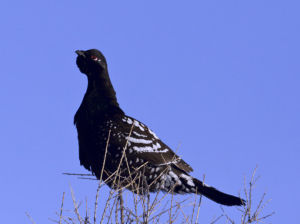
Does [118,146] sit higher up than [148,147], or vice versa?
[148,147]

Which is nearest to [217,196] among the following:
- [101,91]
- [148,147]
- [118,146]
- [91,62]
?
[148,147]

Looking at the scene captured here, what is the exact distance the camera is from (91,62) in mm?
8281

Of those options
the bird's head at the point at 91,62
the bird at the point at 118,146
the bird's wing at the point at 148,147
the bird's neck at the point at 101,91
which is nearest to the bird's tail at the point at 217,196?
the bird at the point at 118,146

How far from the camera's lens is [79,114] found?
7840 mm

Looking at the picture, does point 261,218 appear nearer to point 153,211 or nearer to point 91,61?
point 153,211

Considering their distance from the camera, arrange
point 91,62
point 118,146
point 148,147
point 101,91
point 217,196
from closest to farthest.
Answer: point 118,146 → point 148,147 → point 217,196 → point 101,91 → point 91,62

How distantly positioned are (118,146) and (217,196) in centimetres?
170

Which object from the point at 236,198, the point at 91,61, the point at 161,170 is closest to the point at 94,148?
the point at 161,170

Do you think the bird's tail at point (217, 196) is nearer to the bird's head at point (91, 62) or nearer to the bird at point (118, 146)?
the bird at point (118, 146)

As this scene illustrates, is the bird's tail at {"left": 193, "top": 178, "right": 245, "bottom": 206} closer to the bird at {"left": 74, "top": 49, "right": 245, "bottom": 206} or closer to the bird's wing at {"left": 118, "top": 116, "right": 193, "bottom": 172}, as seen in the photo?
the bird at {"left": 74, "top": 49, "right": 245, "bottom": 206}

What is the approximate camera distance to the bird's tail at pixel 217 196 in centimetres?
779

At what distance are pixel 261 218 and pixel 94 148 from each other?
2.92 meters

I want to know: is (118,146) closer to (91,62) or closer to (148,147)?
(148,147)

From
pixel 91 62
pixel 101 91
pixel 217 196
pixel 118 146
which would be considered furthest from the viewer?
pixel 91 62
